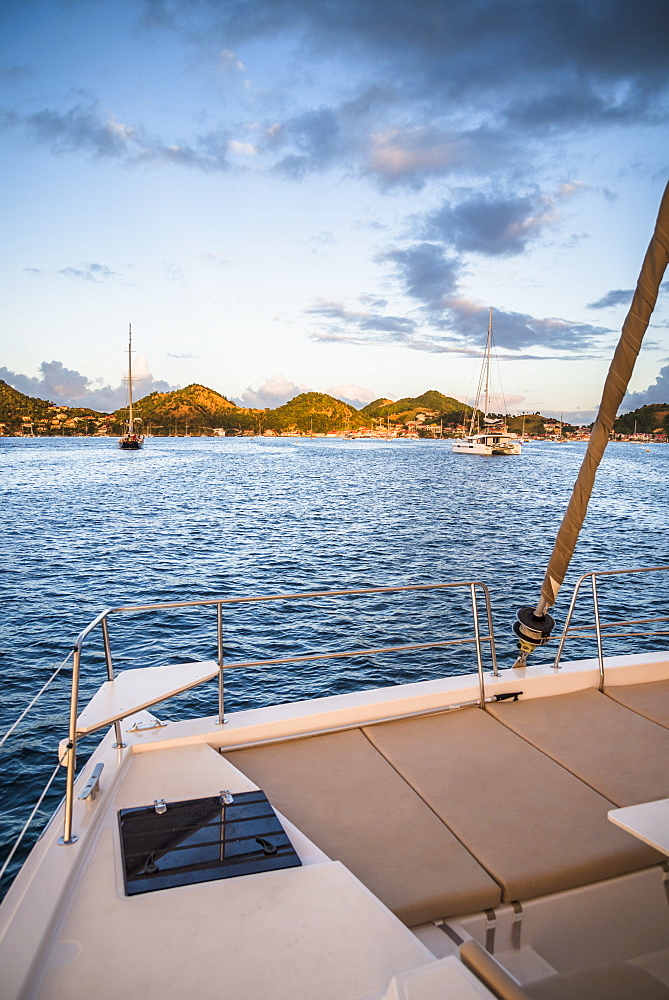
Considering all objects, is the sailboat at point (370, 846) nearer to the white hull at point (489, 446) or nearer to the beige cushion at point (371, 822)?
the beige cushion at point (371, 822)

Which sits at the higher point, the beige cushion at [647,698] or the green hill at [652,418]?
the green hill at [652,418]

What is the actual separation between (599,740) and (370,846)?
1435mm

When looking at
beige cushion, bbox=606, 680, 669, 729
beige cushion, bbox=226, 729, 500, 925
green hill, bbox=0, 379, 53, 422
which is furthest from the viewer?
green hill, bbox=0, 379, 53, 422

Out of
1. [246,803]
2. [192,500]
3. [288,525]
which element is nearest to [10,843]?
[246,803]

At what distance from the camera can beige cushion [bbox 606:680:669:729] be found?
324 centimetres

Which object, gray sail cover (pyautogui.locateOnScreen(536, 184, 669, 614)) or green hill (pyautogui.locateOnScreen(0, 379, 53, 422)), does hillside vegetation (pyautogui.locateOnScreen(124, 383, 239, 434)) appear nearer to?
green hill (pyautogui.locateOnScreen(0, 379, 53, 422))

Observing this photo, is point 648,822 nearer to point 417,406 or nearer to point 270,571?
point 270,571

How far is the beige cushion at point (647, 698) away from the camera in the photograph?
10.6 feet

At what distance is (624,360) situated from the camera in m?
2.72

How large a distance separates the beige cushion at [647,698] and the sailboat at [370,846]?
21mm

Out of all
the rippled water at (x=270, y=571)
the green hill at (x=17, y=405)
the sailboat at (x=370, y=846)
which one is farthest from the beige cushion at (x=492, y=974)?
the green hill at (x=17, y=405)

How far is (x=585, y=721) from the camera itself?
3146 millimetres

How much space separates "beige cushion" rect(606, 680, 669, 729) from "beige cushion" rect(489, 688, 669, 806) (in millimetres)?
65

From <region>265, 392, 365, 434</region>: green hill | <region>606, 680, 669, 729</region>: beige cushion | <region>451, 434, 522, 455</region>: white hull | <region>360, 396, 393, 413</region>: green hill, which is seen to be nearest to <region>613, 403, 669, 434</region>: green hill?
<region>451, 434, 522, 455</region>: white hull
